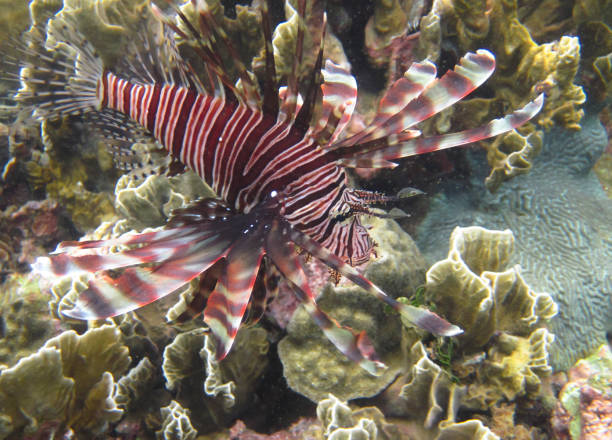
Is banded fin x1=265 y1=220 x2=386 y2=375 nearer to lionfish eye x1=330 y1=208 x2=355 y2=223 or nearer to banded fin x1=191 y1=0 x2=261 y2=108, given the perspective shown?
lionfish eye x1=330 y1=208 x2=355 y2=223

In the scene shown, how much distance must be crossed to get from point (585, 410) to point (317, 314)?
211 cm

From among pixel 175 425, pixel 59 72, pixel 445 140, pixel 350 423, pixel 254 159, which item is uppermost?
pixel 59 72

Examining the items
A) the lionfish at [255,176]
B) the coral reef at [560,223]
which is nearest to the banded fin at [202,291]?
the lionfish at [255,176]

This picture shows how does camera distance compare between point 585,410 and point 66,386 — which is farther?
point 585,410

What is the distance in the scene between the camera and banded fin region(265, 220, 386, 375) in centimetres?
107

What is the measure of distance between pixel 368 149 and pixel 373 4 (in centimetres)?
213

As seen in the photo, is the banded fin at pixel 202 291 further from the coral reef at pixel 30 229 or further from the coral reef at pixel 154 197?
the coral reef at pixel 30 229

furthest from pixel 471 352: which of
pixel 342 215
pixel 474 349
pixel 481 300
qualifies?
pixel 342 215

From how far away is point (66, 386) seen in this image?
1726 millimetres

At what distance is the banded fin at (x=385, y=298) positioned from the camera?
1046 millimetres

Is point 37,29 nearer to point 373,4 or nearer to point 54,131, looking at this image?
point 54,131

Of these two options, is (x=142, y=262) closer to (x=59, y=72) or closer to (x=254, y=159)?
(x=254, y=159)

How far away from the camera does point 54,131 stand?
3.50 metres

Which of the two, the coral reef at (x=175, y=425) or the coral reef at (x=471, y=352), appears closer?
the coral reef at (x=175, y=425)
